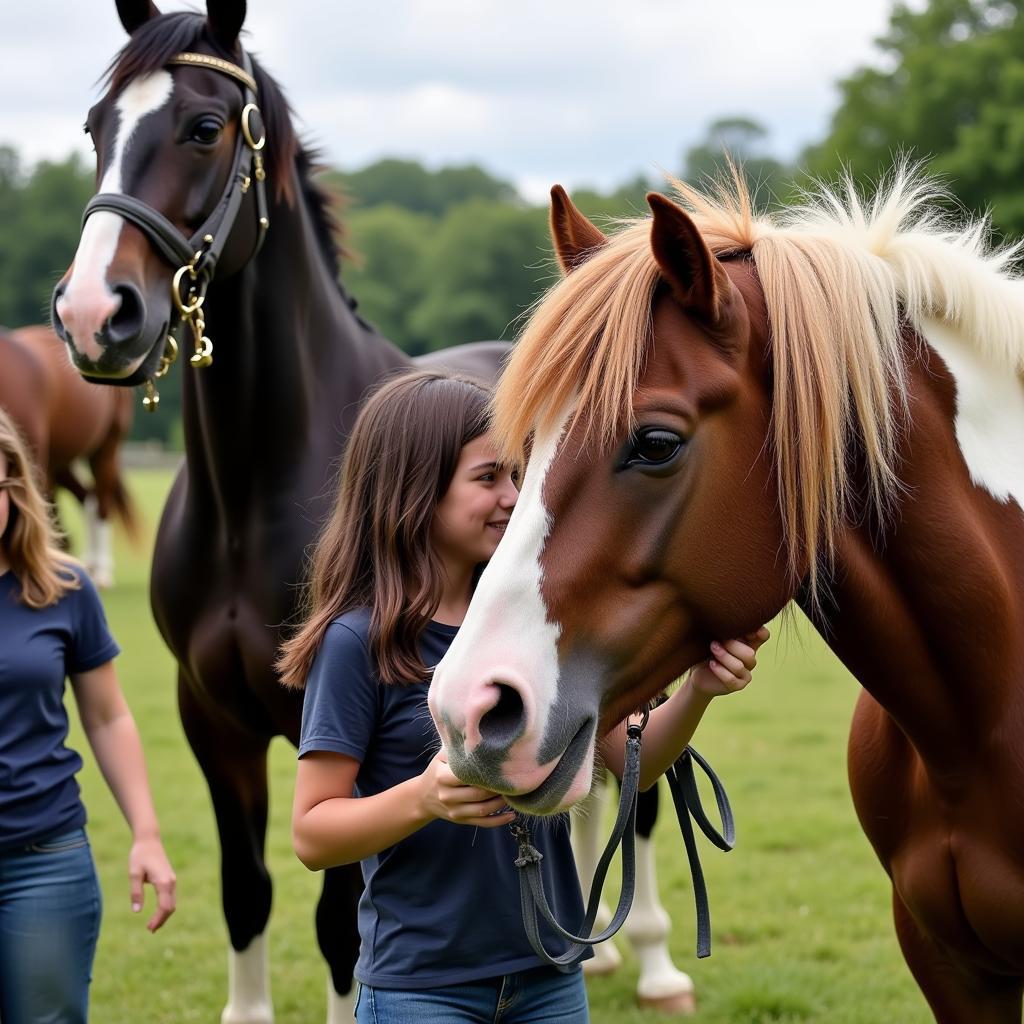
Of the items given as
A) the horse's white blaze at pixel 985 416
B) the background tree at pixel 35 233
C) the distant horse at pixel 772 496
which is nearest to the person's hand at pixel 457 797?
the distant horse at pixel 772 496

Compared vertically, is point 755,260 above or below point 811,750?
above

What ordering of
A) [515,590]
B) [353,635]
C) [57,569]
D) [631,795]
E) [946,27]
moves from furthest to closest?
[946,27] < [57,569] < [353,635] < [631,795] < [515,590]

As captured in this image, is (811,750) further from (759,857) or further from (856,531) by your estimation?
(856,531)

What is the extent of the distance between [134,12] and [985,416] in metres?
2.76

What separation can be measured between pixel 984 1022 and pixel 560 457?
155cm

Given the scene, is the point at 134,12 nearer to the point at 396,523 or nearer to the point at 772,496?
the point at 396,523

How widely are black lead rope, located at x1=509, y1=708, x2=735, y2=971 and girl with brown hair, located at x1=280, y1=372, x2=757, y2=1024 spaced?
100 mm

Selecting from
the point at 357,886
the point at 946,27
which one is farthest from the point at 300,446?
the point at 946,27

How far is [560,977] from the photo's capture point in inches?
95.0

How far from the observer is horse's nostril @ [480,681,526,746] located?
174 centimetres

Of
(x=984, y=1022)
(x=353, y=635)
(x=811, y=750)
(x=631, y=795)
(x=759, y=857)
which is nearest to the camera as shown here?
(x=631, y=795)

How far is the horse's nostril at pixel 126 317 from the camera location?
314 cm

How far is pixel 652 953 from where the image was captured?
4.43 metres

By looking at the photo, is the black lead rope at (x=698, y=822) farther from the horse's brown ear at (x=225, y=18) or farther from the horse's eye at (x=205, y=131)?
the horse's brown ear at (x=225, y=18)
